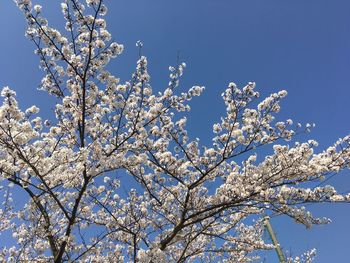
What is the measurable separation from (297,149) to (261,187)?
1180 mm

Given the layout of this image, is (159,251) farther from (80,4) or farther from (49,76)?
(80,4)

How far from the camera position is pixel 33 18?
5.29 m

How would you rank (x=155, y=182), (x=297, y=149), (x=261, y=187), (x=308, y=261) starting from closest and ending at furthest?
(x=261, y=187) < (x=297, y=149) < (x=155, y=182) < (x=308, y=261)

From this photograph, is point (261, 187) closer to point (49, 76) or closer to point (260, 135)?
point (260, 135)

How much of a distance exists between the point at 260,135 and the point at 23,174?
4690 mm

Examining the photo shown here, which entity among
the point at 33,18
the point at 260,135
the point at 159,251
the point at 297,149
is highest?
the point at 33,18

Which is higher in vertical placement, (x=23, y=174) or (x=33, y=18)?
(x=33, y=18)

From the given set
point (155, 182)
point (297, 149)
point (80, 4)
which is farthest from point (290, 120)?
point (80, 4)

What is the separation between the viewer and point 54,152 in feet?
18.1

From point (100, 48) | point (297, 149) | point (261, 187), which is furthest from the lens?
point (297, 149)

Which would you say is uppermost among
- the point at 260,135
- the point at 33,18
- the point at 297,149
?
the point at 33,18

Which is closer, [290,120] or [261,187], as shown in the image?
[261,187]

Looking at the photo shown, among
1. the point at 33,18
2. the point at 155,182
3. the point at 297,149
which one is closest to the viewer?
the point at 33,18

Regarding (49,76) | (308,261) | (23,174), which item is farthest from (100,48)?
(308,261)
